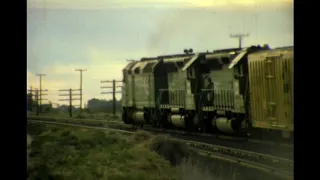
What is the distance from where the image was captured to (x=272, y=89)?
8.06ft

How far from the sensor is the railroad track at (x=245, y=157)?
90.4 inches

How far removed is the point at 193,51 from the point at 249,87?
0.52 meters

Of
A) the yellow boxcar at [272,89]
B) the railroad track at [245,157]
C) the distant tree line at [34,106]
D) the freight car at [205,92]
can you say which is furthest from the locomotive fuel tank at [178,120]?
the distant tree line at [34,106]

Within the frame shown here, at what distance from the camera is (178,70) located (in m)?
2.60

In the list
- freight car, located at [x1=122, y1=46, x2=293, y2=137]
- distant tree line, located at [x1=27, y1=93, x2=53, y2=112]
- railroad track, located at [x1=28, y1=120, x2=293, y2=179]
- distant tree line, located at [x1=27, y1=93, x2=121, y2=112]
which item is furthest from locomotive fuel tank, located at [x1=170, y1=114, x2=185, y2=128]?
distant tree line, located at [x1=27, y1=93, x2=53, y2=112]

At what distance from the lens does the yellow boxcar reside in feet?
7.58

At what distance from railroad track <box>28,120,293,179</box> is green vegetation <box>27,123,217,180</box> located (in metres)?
0.08

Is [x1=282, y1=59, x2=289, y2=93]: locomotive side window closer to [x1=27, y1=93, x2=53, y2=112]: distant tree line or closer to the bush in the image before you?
the bush

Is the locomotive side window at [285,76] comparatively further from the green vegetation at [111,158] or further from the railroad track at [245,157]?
the green vegetation at [111,158]

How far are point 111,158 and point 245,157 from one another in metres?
0.89
